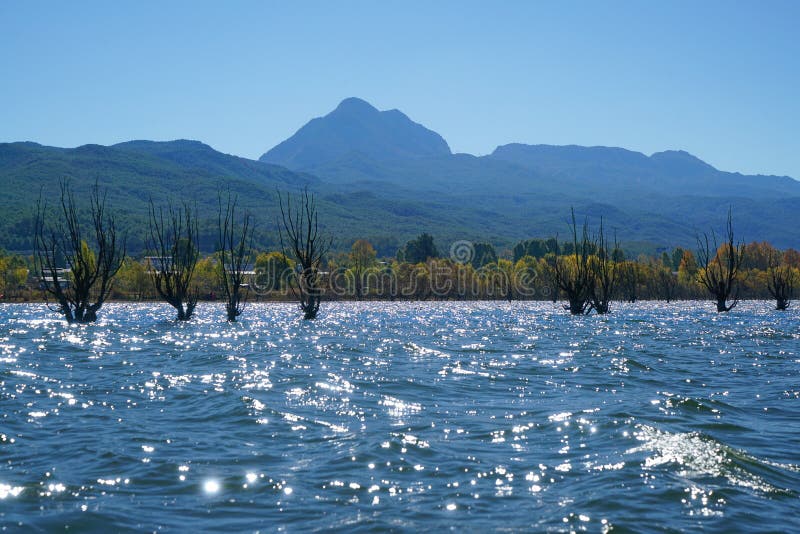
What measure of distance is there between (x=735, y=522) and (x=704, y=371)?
13518mm

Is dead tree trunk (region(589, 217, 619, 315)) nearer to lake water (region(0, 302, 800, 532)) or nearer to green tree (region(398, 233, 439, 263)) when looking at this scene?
lake water (region(0, 302, 800, 532))

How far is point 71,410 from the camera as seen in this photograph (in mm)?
Result: 12656

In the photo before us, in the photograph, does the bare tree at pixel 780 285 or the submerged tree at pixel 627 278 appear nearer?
the bare tree at pixel 780 285

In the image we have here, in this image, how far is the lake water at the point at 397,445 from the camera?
7242 millimetres

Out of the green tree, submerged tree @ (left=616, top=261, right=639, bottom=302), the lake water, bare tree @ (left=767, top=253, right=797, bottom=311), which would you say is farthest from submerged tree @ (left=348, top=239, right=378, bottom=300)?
the lake water

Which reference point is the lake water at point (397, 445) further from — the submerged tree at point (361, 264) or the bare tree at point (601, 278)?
the submerged tree at point (361, 264)

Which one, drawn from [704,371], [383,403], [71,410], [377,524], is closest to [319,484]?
[377,524]

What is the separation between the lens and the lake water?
7.24 m

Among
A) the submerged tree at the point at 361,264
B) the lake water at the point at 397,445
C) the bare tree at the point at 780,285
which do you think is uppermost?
the submerged tree at the point at 361,264

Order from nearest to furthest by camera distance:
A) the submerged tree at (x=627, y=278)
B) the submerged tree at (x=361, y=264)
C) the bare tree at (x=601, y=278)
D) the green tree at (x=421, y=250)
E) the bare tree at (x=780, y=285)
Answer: the bare tree at (x=601, y=278) < the bare tree at (x=780, y=285) < the submerged tree at (x=627, y=278) < the submerged tree at (x=361, y=264) < the green tree at (x=421, y=250)

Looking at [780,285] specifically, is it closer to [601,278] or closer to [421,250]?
[601,278]

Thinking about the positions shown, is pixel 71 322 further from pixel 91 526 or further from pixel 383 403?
pixel 91 526

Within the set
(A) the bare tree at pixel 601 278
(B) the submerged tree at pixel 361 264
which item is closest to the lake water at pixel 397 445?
(A) the bare tree at pixel 601 278

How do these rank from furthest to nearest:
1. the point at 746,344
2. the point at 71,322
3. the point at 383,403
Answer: the point at 71,322, the point at 746,344, the point at 383,403
